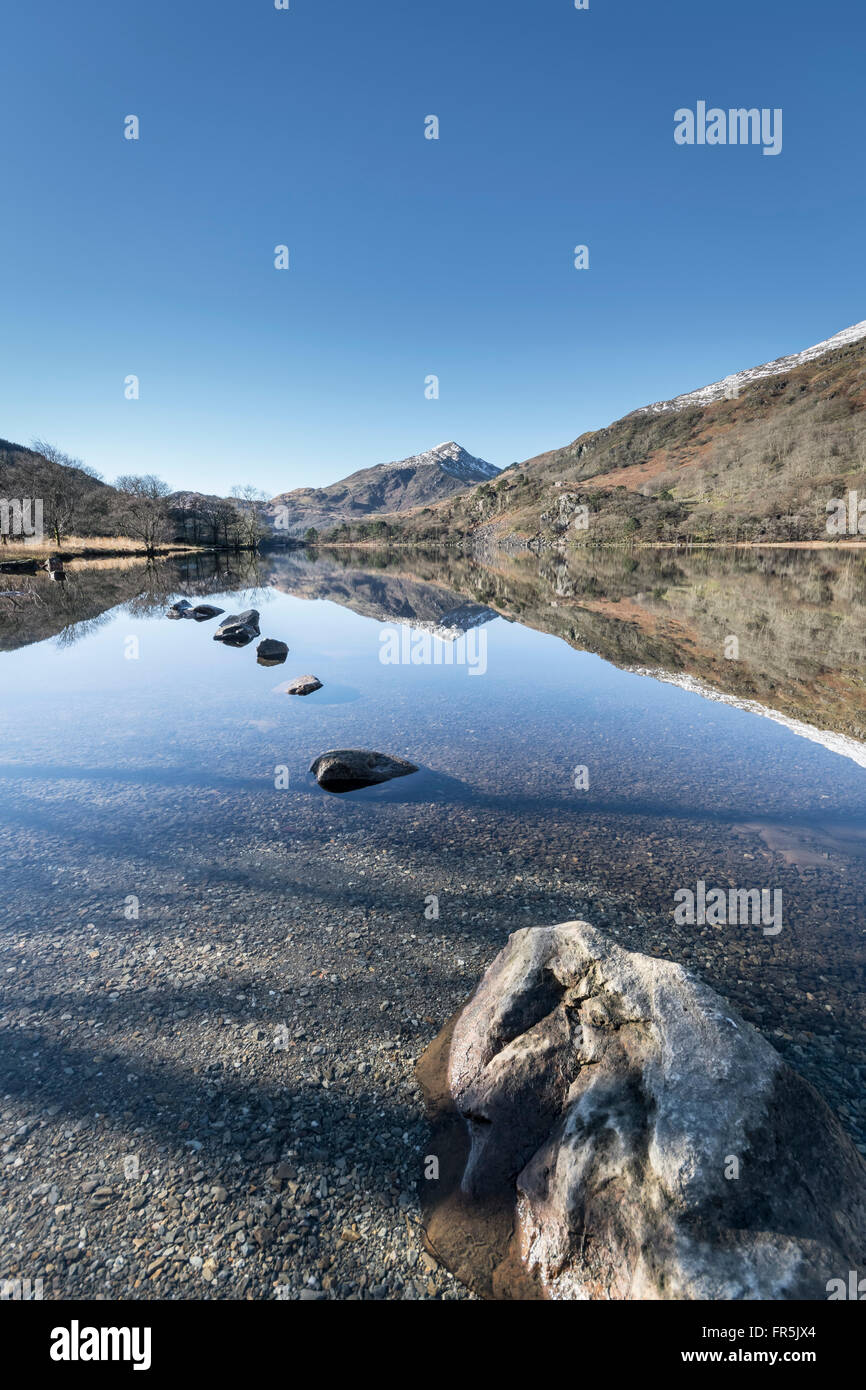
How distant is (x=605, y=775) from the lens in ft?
47.3

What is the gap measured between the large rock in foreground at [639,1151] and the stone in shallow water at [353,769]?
27.4 ft

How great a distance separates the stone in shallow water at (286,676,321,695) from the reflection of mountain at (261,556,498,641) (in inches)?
522

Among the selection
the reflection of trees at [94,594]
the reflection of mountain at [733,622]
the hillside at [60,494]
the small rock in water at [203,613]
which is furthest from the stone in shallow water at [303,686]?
the hillside at [60,494]

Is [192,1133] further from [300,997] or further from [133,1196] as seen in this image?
[300,997]

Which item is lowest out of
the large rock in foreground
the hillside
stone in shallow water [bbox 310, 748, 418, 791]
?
the large rock in foreground

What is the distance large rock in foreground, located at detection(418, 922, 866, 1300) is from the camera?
11.7ft

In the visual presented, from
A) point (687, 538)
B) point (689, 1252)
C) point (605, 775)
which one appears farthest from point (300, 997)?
point (687, 538)

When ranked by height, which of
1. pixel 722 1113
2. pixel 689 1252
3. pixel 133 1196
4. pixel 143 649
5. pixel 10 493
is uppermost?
pixel 10 493
